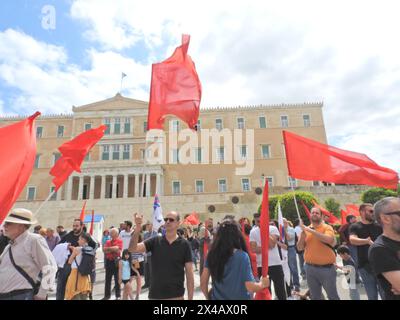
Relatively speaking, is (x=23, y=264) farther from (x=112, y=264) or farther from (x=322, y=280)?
(x=112, y=264)

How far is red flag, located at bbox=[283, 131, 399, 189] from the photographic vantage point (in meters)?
5.57

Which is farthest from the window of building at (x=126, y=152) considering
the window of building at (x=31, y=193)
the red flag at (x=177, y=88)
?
the red flag at (x=177, y=88)

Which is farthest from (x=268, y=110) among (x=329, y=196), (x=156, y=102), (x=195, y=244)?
(x=156, y=102)

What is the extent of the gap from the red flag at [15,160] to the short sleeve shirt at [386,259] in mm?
3547

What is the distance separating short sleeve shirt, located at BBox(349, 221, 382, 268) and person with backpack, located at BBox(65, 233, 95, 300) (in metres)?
4.55

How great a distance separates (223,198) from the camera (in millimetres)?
33250

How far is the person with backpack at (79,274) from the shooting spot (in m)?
5.24

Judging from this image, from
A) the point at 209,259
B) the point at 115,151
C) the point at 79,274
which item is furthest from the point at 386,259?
the point at 115,151

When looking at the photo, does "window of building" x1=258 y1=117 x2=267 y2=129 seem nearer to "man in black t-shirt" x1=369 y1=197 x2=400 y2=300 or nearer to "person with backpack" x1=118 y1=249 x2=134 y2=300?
"person with backpack" x1=118 y1=249 x2=134 y2=300

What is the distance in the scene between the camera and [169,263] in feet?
11.1

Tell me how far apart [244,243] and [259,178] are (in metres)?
38.2

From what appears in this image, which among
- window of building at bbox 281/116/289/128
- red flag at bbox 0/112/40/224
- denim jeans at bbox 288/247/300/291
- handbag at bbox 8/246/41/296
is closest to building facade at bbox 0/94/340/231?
window of building at bbox 281/116/289/128

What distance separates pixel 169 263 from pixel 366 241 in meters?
2.95
